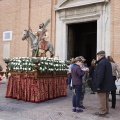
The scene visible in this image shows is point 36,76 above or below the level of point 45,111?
above

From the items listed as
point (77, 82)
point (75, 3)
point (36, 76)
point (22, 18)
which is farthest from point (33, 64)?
point (22, 18)

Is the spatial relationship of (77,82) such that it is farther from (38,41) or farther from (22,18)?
(22,18)

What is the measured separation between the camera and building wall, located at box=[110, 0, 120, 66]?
501 inches

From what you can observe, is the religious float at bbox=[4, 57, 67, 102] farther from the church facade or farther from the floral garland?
the church facade

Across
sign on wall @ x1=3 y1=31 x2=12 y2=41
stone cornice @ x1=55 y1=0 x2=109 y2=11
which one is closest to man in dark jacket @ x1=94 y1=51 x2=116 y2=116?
stone cornice @ x1=55 y1=0 x2=109 y2=11

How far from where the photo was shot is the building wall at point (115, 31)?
41.8 feet

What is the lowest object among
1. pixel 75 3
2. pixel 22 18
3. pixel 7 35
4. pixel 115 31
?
pixel 115 31

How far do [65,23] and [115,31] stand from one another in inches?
141

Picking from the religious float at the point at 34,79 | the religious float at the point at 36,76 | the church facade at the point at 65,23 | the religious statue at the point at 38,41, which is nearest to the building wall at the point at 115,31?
the church facade at the point at 65,23

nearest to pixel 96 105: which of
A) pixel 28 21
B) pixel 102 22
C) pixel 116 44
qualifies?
pixel 116 44

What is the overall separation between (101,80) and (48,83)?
3.12 m

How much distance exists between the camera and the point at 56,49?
49.6 ft

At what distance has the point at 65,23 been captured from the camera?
1510 cm

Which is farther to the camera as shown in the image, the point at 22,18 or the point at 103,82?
the point at 22,18
